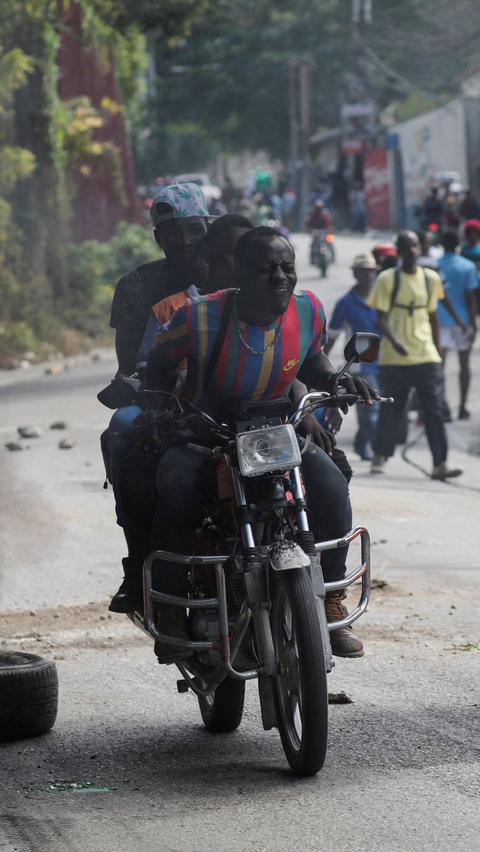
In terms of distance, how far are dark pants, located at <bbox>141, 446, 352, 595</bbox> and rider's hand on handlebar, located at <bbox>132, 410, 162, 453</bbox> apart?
73 mm

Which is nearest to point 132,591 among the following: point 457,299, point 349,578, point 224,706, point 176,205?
point 224,706

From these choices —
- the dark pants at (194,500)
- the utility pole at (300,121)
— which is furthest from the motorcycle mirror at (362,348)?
the utility pole at (300,121)

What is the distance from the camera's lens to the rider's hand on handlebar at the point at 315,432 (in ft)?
16.1

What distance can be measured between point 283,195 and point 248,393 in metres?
54.6

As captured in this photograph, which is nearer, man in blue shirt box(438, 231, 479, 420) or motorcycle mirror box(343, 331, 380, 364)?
motorcycle mirror box(343, 331, 380, 364)

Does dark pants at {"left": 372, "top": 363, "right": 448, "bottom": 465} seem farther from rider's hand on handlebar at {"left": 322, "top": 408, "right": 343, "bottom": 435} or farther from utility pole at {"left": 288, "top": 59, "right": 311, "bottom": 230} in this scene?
utility pole at {"left": 288, "top": 59, "right": 311, "bottom": 230}

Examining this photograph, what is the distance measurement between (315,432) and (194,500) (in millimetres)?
506

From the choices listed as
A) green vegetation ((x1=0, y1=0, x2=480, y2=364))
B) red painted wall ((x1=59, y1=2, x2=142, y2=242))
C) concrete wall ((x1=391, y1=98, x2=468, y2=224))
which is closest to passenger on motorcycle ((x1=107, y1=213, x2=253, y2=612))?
green vegetation ((x1=0, y1=0, x2=480, y2=364))

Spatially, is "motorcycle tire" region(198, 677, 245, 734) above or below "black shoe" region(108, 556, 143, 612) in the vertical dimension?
below

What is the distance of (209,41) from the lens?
A: 224ft

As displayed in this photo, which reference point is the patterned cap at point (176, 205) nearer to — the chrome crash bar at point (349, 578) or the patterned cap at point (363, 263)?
the chrome crash bar at point (349, 578)

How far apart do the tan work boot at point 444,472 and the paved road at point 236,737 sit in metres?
2.12

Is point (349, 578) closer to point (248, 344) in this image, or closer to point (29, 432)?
point (248, 344)

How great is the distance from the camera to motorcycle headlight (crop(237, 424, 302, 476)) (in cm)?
445
